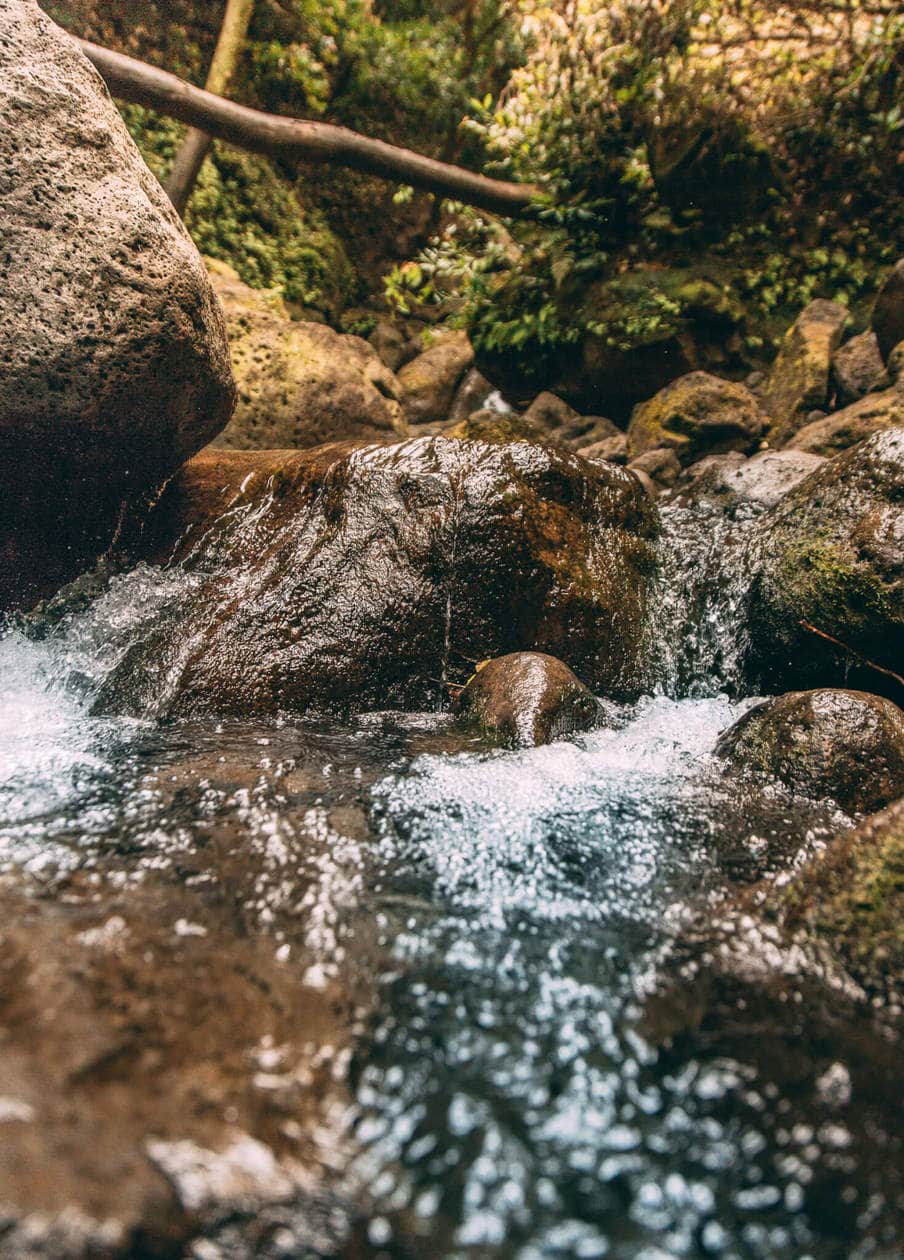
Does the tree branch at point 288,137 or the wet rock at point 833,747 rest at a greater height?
the tree branch at point 288,137

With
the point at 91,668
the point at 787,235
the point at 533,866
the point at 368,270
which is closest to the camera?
the point at 533,866

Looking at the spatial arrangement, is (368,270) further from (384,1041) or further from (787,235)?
(384,1041)

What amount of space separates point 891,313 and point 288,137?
5631mm

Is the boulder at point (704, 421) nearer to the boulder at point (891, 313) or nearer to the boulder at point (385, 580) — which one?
the boulder at point (891, 313)

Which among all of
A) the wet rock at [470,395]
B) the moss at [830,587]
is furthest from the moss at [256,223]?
the moss at [830,587]

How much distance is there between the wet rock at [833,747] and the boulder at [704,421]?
404cm

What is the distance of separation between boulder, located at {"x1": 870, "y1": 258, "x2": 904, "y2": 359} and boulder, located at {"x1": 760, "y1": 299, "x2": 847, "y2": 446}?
627 mm

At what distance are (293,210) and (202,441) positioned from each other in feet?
24.1

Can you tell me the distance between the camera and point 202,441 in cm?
389

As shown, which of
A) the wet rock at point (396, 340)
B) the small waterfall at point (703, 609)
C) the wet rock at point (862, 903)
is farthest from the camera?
the wet rock at point (396, 340)

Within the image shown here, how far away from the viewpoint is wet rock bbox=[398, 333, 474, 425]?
9.84 metres

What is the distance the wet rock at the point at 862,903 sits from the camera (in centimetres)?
133

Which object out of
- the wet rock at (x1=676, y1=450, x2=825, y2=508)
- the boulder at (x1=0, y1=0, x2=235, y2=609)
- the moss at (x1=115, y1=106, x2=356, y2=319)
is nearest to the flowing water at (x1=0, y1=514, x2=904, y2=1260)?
the boulder at (x1=0, y1=0, x2=235, y2=609)

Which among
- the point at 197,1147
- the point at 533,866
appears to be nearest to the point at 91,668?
the point at 533,866
